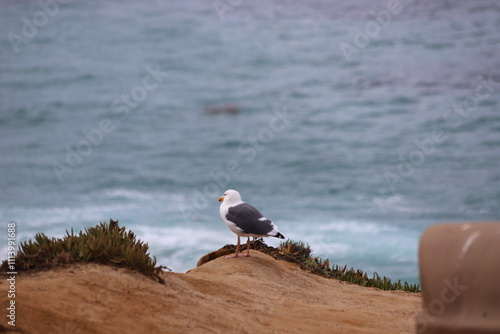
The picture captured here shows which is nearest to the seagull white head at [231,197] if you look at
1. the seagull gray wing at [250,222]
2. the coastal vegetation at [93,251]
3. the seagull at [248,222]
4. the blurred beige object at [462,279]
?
the seagull at [248,222]

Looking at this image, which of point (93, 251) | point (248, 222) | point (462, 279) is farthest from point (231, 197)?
point (462, 279)

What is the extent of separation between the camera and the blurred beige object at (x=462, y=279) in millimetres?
6578

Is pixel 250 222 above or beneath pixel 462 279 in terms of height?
above

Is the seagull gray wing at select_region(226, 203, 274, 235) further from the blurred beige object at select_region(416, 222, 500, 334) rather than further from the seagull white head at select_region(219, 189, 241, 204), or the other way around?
the blurred beige object at select_region(416, 222, 500, 334)

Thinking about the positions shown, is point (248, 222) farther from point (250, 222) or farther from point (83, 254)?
point (83, 254)

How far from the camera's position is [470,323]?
657 cm

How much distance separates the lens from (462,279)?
6.63 metres

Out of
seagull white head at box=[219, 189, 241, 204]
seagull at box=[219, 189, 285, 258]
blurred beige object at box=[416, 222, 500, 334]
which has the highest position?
seagull white head at box=[219, 189, 241, 204]

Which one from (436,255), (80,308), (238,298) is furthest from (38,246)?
(436,255)

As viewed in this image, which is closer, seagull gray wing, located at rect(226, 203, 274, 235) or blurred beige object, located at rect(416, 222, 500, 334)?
blurred beige object, located at rect(416, 222, 500, 334)

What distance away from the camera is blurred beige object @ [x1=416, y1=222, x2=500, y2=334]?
6.58 m

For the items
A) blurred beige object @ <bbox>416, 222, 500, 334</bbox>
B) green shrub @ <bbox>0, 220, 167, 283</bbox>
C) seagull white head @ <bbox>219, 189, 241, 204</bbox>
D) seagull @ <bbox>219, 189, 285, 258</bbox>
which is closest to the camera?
blurred beige object @ <bbox>416, 222, 500, 334</bbox>

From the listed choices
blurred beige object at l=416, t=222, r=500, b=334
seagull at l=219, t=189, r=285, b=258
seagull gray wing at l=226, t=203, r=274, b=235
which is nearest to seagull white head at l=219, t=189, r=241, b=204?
seagull at l=219, t=189, r=285, b=258

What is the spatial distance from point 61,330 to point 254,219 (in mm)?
5513
